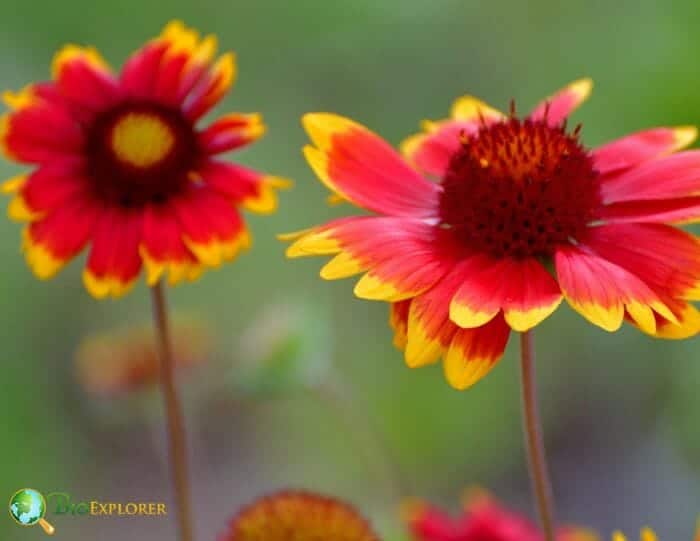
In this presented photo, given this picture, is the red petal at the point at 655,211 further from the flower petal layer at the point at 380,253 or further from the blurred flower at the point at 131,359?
the blurred flower at the point at 131,359

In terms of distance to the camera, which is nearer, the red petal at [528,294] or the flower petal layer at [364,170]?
the red petal at [528,294]

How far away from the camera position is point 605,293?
1.70 feet

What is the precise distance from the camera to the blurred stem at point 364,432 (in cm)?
101

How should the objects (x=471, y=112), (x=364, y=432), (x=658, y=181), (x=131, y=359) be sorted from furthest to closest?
(x=364, y=432) < (x=131, y=359) < (x=471, y=112) < (x=658, y=181)

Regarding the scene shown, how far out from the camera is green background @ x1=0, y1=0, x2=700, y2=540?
59.1 inches

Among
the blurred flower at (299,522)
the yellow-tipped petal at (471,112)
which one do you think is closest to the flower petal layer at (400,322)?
the blurred flower at (299,522)

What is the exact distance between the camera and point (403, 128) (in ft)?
5.92

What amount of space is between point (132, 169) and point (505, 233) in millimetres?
250

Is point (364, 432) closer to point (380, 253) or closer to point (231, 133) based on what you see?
point (231, 133)

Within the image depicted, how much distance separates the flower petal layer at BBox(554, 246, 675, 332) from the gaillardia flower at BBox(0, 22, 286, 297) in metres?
0.21

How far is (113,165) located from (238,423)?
107cm

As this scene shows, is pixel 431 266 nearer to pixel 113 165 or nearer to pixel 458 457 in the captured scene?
pixel 113 165

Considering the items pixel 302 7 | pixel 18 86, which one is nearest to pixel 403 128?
pixel 302 7

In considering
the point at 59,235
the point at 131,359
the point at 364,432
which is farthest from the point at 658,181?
the point at 364,432
